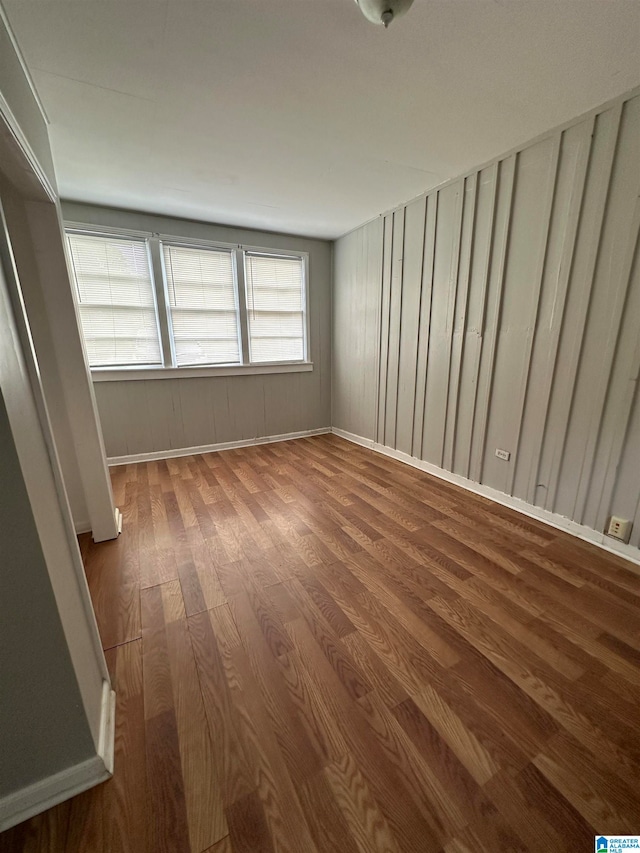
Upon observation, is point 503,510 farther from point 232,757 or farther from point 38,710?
point 38,710

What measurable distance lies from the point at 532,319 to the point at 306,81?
6.61ft

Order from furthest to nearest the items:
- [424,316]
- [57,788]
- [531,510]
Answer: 1. [424,316]
2. [531,510]
3. [57,788]

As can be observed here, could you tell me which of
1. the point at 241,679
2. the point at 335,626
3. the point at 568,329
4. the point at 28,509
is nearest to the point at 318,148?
the point at 568,329

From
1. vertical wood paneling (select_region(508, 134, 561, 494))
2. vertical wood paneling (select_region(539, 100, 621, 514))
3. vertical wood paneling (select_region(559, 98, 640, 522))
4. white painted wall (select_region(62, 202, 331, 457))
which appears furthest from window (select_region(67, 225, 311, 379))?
vertical wood paneling (select_region(559, 98, 640, 522))

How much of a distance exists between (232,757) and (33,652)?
27.4 inches

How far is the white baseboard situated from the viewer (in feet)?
2.88

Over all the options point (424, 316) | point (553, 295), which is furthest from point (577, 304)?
point (424, 316)

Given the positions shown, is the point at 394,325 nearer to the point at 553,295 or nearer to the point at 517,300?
the point at 517,300

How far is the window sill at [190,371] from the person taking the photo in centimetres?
343

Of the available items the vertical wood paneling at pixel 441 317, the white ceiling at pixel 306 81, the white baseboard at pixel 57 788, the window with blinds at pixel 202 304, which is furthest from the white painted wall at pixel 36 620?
the vertical wood paneling at pixel 441 317

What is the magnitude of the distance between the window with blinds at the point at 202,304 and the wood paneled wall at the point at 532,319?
185 centimetres

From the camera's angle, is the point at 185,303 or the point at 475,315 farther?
the point at 185,303

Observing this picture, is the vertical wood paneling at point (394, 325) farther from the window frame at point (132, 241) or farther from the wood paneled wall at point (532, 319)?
the window frame at point (132, 241)

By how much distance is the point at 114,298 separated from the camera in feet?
11.1
